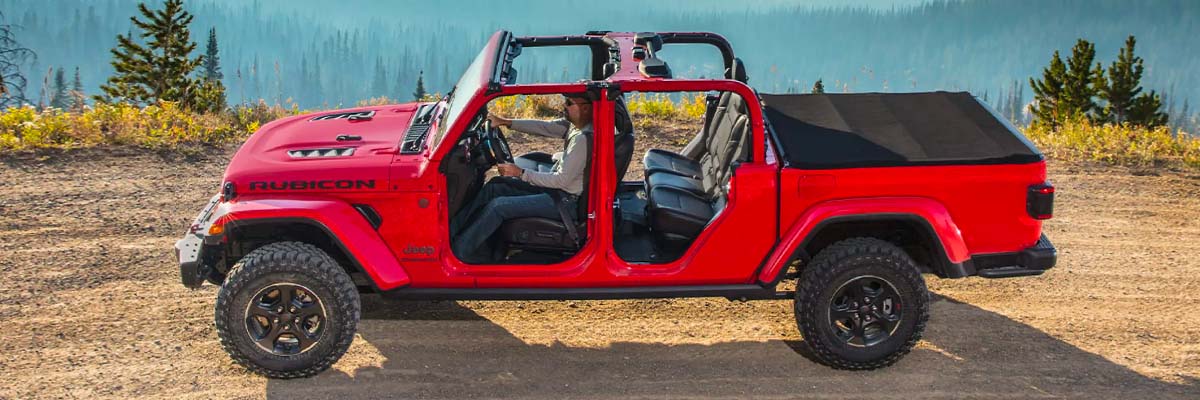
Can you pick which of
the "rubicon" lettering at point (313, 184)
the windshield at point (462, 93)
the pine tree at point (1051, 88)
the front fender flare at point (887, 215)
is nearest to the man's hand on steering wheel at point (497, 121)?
the windshield at point (462, 93)

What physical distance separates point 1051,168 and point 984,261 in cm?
590

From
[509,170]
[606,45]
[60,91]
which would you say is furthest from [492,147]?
[60,91]

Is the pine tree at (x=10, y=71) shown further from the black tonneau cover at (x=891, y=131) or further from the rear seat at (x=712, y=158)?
the black tonneau cover at (x=891, y=131)

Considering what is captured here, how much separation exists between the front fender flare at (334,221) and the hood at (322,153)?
94 mm

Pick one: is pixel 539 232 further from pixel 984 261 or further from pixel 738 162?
pixel 984 261

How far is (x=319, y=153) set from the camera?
17.7ft

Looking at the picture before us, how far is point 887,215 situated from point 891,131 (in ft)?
2.00

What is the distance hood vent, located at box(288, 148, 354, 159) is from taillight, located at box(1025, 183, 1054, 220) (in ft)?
11.6

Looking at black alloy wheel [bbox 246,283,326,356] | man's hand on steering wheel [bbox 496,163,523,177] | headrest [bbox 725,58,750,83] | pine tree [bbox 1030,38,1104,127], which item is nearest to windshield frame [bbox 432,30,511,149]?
man's hand on steering wheel [bbox 496,163,523,177]

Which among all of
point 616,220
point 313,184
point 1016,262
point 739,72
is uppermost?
point 739,72

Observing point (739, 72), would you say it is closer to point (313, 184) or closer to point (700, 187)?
point (700, 187)

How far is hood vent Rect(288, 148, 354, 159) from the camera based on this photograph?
209 inches

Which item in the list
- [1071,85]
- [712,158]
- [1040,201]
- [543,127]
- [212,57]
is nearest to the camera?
[1040,201]

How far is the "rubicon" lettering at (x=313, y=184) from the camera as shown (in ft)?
16.4
